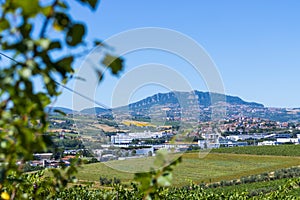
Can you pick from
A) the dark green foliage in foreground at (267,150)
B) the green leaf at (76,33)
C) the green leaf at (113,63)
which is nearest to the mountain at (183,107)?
the green leaf at (113,63)

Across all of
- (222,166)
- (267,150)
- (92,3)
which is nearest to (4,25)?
(92,3)

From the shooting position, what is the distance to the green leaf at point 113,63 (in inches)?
40.3

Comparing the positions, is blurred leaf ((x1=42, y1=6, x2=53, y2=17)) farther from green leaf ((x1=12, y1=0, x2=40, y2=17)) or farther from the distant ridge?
the distant ridge

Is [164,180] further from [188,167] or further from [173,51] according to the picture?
[188,167]

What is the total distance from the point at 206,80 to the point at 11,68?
2.36 meters

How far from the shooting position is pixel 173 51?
4.02 m

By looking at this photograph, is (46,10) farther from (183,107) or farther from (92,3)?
(183,107)

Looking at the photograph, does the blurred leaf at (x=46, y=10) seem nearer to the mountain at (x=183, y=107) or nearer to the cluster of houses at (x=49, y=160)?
the cluster of houses at (x=49, y=160)

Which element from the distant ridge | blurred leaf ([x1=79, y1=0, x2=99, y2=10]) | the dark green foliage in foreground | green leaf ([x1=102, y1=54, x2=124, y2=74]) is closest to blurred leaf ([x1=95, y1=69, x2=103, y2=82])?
green leaf ([x1=102, y1=54, x2=124, y2=74])

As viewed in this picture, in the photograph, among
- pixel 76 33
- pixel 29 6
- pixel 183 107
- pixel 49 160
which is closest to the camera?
pixel 29 6

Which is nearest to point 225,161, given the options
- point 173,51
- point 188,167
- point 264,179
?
point 188,167

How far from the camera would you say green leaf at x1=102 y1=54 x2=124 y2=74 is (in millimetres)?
1022

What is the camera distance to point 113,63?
1026mm

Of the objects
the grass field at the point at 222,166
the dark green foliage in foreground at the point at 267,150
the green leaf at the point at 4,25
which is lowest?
the grass field at the point at 222,166
